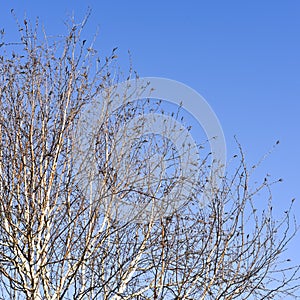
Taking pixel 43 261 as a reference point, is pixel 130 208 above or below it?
above

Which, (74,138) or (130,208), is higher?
(74,138)

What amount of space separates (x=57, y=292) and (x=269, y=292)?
1.86 m

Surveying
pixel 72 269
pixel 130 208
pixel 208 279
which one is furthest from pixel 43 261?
pixel 208 279

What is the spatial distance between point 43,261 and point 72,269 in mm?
253

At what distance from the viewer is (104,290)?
17.7ft

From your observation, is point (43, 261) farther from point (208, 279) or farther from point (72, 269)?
point (208, 279)

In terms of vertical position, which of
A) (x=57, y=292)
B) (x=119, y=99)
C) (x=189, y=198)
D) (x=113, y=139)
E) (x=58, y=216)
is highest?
(x=119, y=99)

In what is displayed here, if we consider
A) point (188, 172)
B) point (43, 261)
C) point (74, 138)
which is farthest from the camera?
point (188, 172)

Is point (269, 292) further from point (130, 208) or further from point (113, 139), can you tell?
point (113, 139)

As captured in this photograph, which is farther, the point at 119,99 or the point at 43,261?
the point at 119,99

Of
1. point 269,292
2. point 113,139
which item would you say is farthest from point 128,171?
point 269,292

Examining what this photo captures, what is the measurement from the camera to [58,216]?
18.3 feet

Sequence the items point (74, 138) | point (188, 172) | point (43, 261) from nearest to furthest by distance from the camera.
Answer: point (43, 261), point (74, 138), point (188, 172)

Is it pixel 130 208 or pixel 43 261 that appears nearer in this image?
pixel 43 261
